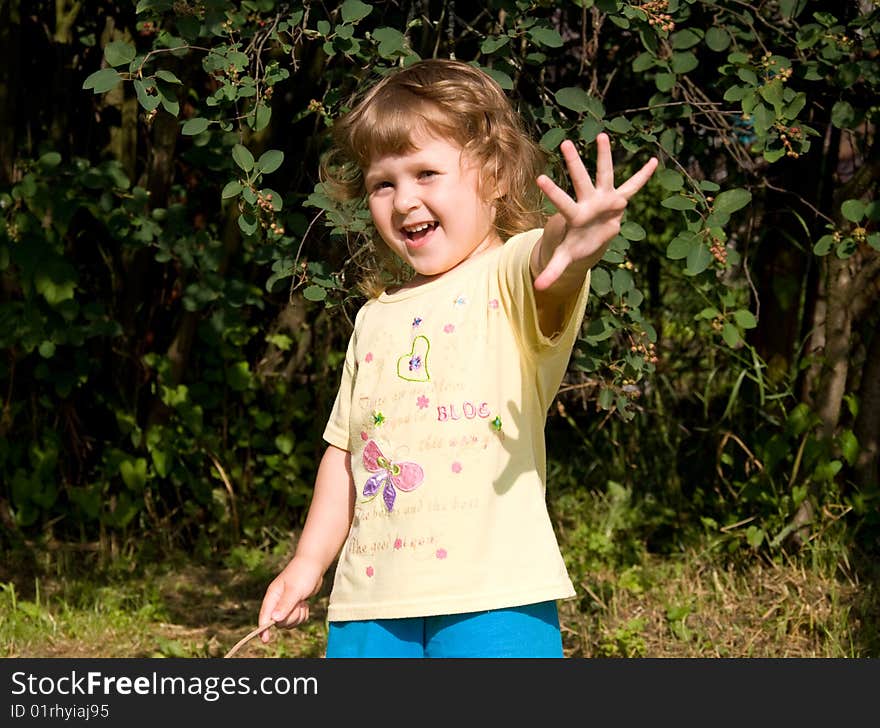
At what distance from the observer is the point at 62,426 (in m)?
4.12

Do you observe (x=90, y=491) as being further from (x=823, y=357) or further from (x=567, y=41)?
(x=823, y=357)

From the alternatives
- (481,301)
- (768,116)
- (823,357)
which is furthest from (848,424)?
(481,301)

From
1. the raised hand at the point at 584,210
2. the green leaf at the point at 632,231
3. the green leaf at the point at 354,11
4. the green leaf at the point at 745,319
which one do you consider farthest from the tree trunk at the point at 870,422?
the raised hand at the point at 584,210

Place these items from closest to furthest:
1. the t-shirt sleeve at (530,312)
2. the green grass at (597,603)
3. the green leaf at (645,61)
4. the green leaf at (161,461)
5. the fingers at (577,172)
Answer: the fingers at (577,172), the t-shirt sleeve at (530,312), the green leaf at (645,61), the green grass at (597,603), the green leaf at (161,461)

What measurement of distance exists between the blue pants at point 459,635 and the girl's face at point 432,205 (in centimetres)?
55

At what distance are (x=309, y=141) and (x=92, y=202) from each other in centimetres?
70

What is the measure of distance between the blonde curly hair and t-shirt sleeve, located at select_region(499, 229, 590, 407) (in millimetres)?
193

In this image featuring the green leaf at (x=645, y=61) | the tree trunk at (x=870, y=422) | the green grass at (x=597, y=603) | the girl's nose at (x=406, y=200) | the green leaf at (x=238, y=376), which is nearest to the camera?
the girl's nose at (x=406, y=200)

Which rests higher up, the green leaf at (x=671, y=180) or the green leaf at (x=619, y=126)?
the green leaf at (x=619, y=126)

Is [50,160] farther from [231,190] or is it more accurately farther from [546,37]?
[546,37]

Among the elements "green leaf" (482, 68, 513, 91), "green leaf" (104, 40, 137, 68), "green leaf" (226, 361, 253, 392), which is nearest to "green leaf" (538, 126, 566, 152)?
"green leaf" (482, 68, 513, 91)

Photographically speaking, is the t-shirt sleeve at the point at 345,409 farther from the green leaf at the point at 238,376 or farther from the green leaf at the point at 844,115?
the green leaf at the point at 238,376

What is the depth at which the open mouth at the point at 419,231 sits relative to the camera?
1.94 meters

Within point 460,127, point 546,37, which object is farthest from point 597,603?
point 460,127
